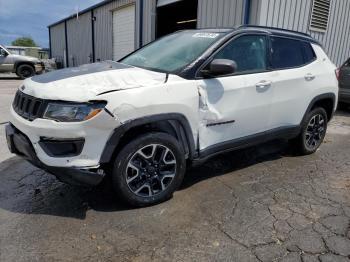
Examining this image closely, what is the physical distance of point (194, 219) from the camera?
3084 mm

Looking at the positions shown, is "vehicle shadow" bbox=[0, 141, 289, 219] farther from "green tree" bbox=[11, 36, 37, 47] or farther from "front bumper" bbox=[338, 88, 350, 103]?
"green tree" bbox=[11, 36, 37, 47]

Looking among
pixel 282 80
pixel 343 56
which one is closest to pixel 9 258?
pixel 282 80

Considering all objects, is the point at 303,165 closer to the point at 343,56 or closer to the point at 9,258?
the point at 9,258

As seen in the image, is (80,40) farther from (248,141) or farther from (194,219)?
(194,219)

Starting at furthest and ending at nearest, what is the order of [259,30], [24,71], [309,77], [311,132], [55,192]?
[24,71] → [311,132] → [309,77] → [259,30] → [55,192]

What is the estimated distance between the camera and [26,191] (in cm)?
356

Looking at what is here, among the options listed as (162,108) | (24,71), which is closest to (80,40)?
(24,71)

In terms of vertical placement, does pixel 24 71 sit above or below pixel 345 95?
below

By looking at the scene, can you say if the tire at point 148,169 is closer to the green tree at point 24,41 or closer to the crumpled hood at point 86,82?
the crumpled hood at point 86,82

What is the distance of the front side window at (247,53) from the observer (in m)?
3.71

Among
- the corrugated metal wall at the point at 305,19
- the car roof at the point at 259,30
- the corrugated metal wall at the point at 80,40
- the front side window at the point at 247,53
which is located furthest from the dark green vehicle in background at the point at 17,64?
the front side window at the point at 247,53

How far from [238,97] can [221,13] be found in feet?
19.1

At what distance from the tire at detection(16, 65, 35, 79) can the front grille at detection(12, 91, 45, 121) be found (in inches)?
609

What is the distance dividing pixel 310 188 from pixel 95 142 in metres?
2.57
